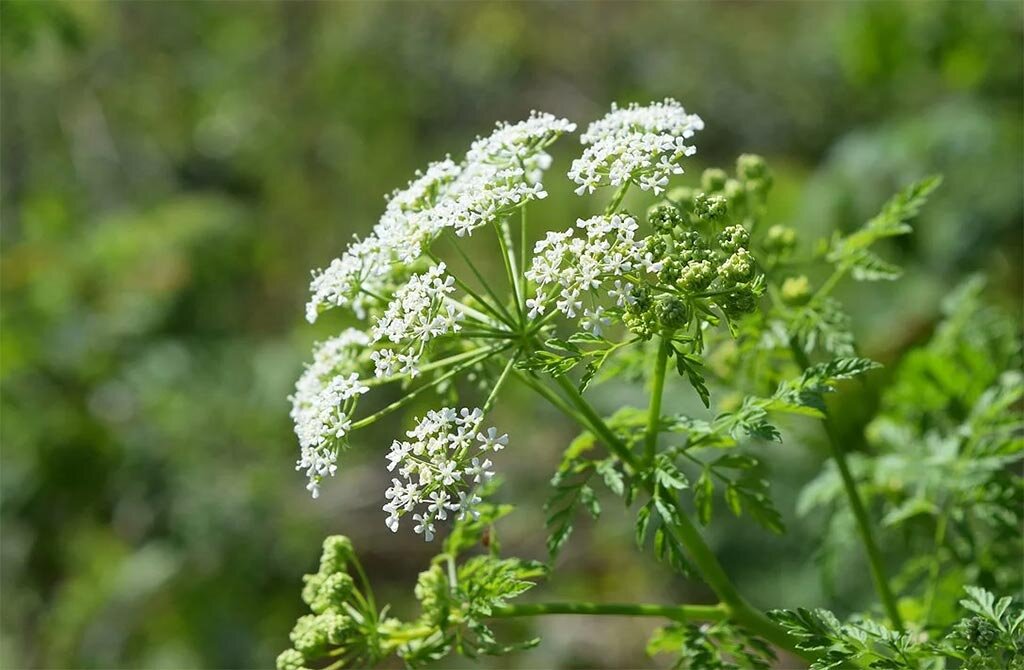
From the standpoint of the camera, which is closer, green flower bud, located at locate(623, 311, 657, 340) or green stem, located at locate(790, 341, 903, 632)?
green flower bud, located at locate(623, 311, 657, 340)

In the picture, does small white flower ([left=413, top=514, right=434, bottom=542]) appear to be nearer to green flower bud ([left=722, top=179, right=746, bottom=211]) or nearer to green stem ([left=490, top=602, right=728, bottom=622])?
green stem ([left=490, top=602, right=728, bottom=622])

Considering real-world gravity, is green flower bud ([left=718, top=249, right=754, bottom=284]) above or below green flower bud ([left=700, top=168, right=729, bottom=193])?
below

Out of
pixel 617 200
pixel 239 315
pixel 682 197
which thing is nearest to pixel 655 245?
pixel 617 200

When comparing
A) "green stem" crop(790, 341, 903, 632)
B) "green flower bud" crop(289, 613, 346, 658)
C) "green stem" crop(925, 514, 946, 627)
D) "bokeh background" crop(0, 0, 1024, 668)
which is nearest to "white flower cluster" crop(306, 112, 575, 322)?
"green flower bud" crop(289, 613, 346, 658)

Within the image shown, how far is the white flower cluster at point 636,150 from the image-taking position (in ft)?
5.86

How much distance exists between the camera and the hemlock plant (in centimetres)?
171

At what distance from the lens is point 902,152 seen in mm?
5582

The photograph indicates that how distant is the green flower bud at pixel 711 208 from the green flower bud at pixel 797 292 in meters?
0.44

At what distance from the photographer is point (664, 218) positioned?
1.76 m

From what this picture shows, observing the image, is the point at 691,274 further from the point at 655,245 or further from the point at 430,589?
the point at 430,589

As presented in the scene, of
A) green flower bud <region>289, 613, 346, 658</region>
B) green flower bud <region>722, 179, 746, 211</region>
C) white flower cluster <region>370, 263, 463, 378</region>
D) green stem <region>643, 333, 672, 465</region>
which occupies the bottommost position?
green flower bud <region>289, 613, 346, 658</region>

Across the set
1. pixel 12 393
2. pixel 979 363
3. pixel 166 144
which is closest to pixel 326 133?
pixel 166 144

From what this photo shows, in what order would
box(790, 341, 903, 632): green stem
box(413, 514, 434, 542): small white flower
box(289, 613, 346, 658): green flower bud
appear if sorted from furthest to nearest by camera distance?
box(790, 341, 903, 632): green stem → box(289, 613, 346, 658): green flower bud → box(413, 514, 434, 542): small white flower

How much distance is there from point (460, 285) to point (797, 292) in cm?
81
